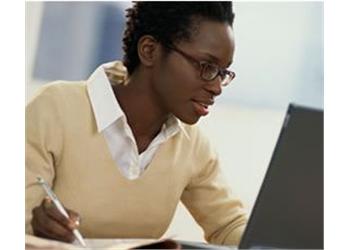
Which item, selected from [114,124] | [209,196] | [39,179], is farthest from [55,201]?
[209,196]

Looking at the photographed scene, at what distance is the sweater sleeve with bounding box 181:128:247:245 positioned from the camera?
0.90 metres

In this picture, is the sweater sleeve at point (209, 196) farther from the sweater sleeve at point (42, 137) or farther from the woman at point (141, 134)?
the sweater sleeve at point (42, 137)

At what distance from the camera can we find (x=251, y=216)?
75 centimetres

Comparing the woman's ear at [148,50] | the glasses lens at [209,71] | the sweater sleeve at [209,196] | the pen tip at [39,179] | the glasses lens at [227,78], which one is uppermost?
the woman's ear at [148,50]

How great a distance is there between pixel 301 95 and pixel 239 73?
10cm

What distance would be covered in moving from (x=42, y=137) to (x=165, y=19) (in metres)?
0.22

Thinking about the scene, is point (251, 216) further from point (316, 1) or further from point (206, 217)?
point (316, 1)

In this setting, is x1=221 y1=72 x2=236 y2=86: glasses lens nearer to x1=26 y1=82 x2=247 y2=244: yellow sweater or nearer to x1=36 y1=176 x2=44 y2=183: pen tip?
x1=26 y1=82 x2=247 y2=244: yellow sweater

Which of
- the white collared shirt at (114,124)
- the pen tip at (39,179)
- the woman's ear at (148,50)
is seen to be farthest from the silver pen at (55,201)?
the woman's ear at (148,50)

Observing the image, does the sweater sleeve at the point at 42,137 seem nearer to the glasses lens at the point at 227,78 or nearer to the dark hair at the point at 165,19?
the dark hair at the point at 165,19

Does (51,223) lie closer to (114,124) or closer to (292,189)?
(114,124)

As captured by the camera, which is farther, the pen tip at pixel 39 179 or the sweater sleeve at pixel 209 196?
the sweater sleeve at pixel 209 196

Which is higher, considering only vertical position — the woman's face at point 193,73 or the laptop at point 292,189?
the woman's face at point 193,73

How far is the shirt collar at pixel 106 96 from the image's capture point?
845 millimetres
